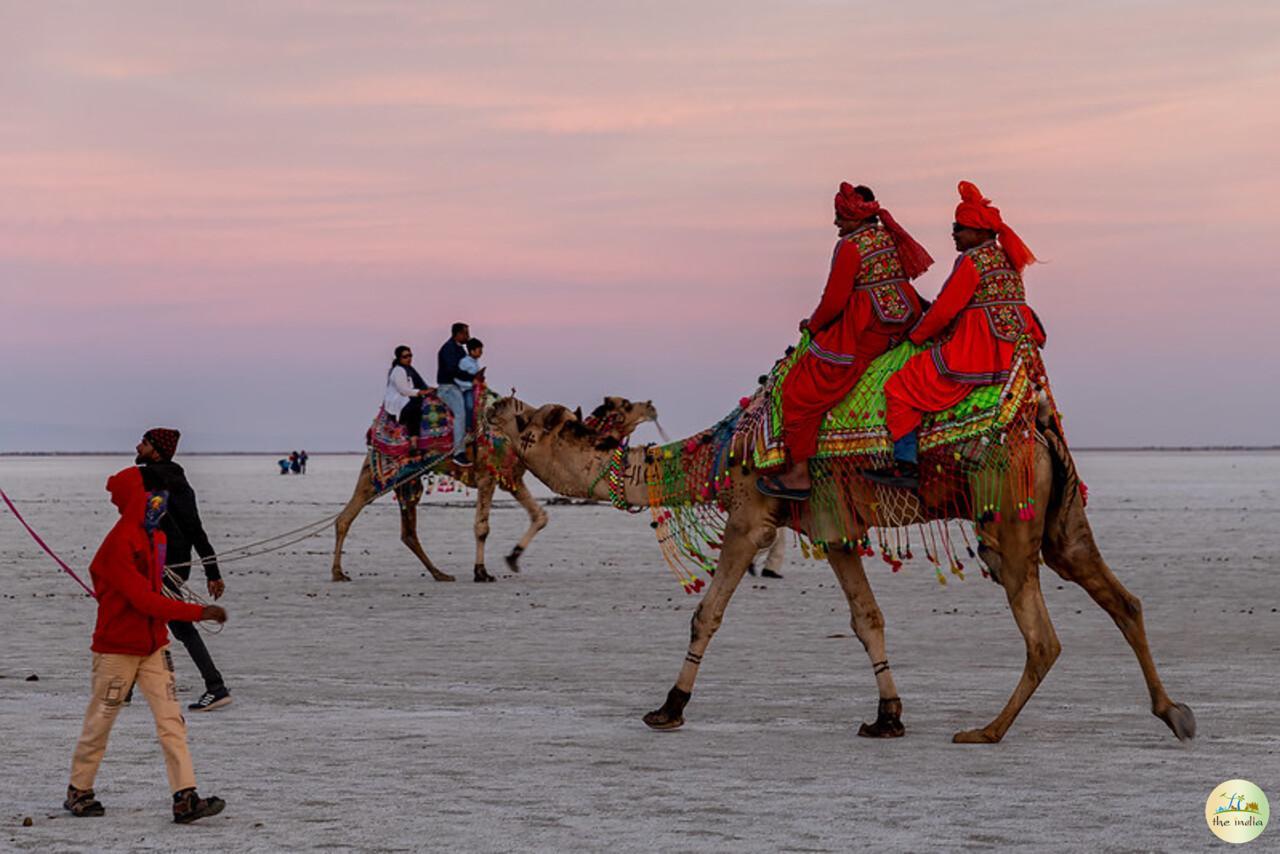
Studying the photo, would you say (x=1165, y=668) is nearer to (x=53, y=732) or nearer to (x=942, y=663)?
(x=942, y=663)

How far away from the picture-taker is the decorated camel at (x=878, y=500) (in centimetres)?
1028

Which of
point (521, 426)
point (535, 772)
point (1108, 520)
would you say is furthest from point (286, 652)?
point (1108, 520)

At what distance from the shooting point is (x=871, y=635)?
1115 cm

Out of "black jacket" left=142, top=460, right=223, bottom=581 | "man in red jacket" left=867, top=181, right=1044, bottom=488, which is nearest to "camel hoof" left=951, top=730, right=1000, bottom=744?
"man in red jacket" left=867, top=181, right=1044, bottom=488

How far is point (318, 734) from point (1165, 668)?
22.1 feet

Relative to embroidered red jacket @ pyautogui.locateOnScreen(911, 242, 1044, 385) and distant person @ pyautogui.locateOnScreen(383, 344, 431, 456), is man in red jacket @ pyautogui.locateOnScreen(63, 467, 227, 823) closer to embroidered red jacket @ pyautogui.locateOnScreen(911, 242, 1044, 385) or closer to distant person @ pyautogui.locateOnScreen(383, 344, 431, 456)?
embroidered red jacket @ pyautogui.locateOnScreen(911, 242, 1044, 385)

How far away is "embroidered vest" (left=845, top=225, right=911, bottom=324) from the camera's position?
35.5 ft

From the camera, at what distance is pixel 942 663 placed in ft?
47.7

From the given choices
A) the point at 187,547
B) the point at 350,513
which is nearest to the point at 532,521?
the point at 350,513

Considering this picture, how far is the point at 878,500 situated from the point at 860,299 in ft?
3.91

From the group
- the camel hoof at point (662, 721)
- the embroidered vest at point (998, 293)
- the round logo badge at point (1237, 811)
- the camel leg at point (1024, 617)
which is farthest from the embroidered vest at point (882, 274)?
the round logo badge at point (1237, 811)

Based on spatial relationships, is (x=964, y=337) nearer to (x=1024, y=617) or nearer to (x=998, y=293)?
(x=998, y=293)

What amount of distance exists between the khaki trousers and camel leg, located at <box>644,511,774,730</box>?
3391 millimetres

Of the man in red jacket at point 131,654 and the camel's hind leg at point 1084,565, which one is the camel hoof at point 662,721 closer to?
the camel's hind leg at point 1084,565
